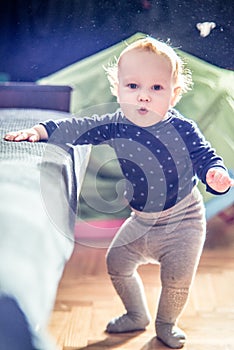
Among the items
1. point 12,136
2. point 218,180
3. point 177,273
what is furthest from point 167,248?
point 12,136

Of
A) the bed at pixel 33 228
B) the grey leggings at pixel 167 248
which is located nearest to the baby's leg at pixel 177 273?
the grey leggings at pixel 167 248

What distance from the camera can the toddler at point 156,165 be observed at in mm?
638

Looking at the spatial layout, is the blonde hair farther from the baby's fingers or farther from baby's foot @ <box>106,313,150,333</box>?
baby's foot @ <box>106,313,150,333</box>

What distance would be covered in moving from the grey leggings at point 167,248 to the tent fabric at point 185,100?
30mm

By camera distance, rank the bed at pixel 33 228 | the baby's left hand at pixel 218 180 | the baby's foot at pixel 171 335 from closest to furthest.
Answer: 1. the bed at pixel 33 228
2. the baby's left hand at pixel 218 180
3. the baby's foot at pixel 171 335

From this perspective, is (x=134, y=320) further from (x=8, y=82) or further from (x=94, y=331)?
(x=8, y=82)

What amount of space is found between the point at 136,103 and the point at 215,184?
0.13 m

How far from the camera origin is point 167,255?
0.71 metres

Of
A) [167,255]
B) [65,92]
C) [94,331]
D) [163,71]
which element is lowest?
[94,331]

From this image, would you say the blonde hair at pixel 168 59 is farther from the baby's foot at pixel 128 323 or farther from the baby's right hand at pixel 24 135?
the baby's foot at pixel 128 323

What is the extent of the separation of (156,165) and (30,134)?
150 mm

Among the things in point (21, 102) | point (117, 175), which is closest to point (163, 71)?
point (117, 175)

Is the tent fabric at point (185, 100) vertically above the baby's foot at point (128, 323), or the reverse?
the tent fabric at point (185, 100)

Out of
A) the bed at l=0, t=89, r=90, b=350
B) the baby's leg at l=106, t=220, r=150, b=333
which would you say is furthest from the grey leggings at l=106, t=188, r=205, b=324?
the bed at l=0, t=89, r=90, b=350
